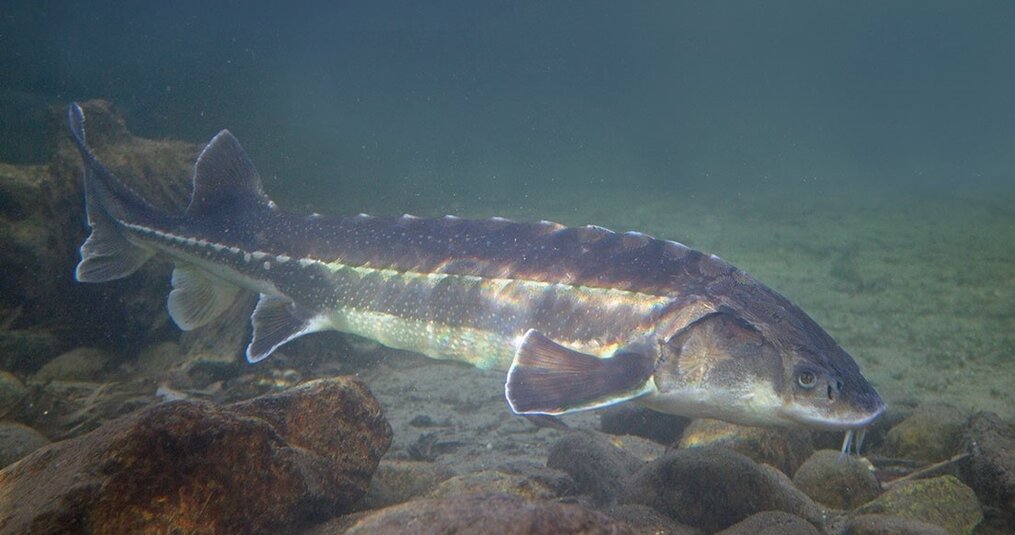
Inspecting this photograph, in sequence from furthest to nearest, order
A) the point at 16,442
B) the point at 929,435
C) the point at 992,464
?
1. the point at 929,435
2. the point at 16,442
3. the point at 992,464

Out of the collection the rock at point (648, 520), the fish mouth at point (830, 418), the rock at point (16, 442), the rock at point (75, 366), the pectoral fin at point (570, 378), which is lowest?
the rock at point (75, 366)

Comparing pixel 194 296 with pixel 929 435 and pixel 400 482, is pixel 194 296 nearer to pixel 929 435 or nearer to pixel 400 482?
pixel 400 482

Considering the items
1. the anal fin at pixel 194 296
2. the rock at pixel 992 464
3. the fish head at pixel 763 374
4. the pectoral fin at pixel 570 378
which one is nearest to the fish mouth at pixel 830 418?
the fish head at pixel 763 374

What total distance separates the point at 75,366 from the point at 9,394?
1.48 meters

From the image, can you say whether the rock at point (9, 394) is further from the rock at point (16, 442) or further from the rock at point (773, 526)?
the rock at point (773, 526)

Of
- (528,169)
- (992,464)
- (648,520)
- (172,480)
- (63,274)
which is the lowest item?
(63,274)

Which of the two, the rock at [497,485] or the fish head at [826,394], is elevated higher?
the fish head at [826,394]

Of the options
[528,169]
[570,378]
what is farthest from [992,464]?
[528,169]

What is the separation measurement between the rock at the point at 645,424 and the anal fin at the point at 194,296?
3.74m

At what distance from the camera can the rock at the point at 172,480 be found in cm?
171

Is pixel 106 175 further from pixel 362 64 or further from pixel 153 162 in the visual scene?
pixel 362 64

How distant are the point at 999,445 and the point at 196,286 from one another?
6255mm

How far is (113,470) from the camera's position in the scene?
5.80ft

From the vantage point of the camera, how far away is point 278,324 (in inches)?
176
